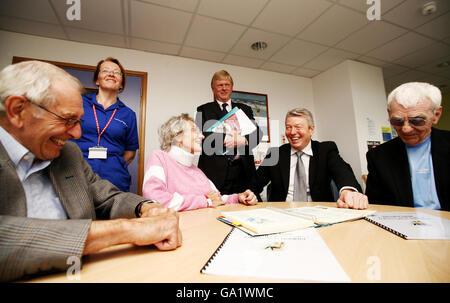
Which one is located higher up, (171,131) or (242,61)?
(242,61)

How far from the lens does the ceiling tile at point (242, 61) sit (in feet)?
11.6

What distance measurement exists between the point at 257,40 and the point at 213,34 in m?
0.67

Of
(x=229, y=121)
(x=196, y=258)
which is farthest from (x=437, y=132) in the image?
(x=196, y=258)

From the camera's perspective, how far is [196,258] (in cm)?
51

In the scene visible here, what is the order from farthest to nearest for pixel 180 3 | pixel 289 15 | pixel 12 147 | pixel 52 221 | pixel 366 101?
pixel 366 101 < pixel 289 15 < pixel 180 3 < pixel 12 147 < pixel 52 221

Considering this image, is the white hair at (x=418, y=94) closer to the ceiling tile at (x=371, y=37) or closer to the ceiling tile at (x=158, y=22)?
the ceiling tile at (x=371, y=37)

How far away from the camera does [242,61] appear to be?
3.63 metres

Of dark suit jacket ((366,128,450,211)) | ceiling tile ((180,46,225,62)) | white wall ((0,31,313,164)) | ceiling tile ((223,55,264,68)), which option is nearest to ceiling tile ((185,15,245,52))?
ceiling tile ((180,46,225,62))

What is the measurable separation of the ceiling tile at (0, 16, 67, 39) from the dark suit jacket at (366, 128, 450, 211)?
379 cm

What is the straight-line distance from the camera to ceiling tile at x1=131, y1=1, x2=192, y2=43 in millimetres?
2439

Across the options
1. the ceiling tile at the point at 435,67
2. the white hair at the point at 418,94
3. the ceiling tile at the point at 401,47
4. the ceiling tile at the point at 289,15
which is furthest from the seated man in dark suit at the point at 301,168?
the ceiling tile at the point at 435,67

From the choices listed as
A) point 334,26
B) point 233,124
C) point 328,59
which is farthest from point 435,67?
point 233,124

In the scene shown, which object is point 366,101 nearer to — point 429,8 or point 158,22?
point 429,8
